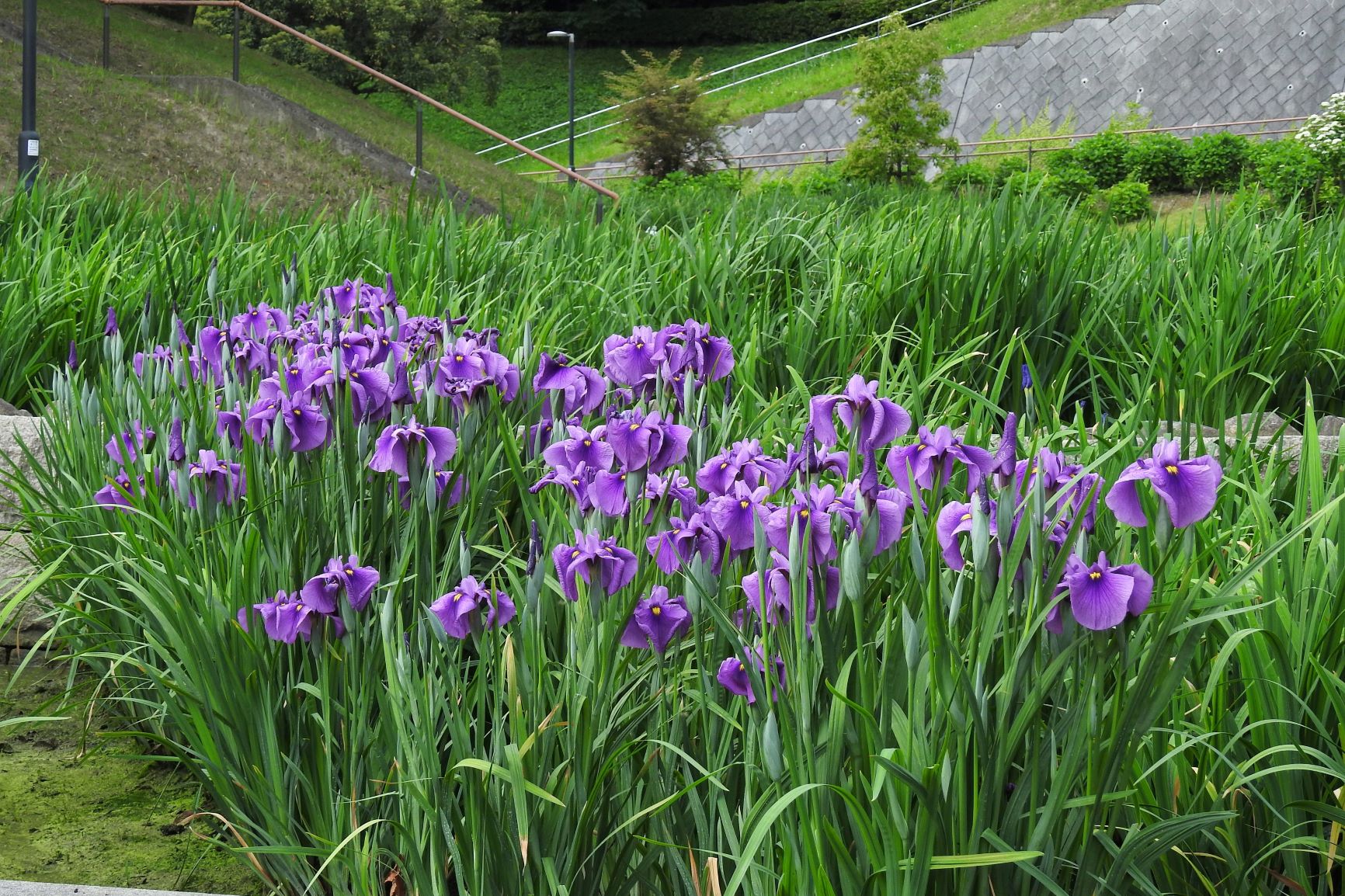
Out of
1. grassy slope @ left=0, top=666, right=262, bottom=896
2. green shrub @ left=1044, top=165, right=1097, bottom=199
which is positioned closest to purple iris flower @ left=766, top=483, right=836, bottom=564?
grassy slope @ left=0, top=666, right=262, bottom=896

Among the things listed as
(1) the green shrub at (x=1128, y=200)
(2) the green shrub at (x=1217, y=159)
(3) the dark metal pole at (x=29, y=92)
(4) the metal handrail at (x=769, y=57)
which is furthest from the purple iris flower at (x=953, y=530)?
(4) the metal handrail at (x=769, y=57)

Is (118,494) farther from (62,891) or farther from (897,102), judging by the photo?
(897,102)

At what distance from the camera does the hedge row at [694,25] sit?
128 feet

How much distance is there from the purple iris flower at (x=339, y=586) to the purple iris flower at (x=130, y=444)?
85cm

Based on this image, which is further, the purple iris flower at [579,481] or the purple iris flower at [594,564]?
→ the purple iris flower at [579,481]

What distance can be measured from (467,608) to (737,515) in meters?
0.38

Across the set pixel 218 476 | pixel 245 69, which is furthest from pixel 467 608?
pixel 245 69

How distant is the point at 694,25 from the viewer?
40.9 metres

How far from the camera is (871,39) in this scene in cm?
1942

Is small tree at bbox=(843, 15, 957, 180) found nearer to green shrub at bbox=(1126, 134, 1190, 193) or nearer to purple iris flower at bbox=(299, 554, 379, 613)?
green shrub at bbox=(1126, 134, 1190, 193)

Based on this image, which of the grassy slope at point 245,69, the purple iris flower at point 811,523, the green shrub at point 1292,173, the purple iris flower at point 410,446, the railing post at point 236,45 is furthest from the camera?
the grassy slope at point 245,69

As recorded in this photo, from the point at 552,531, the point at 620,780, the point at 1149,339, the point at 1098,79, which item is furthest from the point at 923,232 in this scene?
the point at 1098,79

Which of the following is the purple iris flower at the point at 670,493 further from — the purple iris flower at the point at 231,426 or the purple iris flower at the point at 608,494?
the purple iris flower at the point at 231,426

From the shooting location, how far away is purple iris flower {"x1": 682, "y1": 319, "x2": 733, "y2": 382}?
2.06 m
